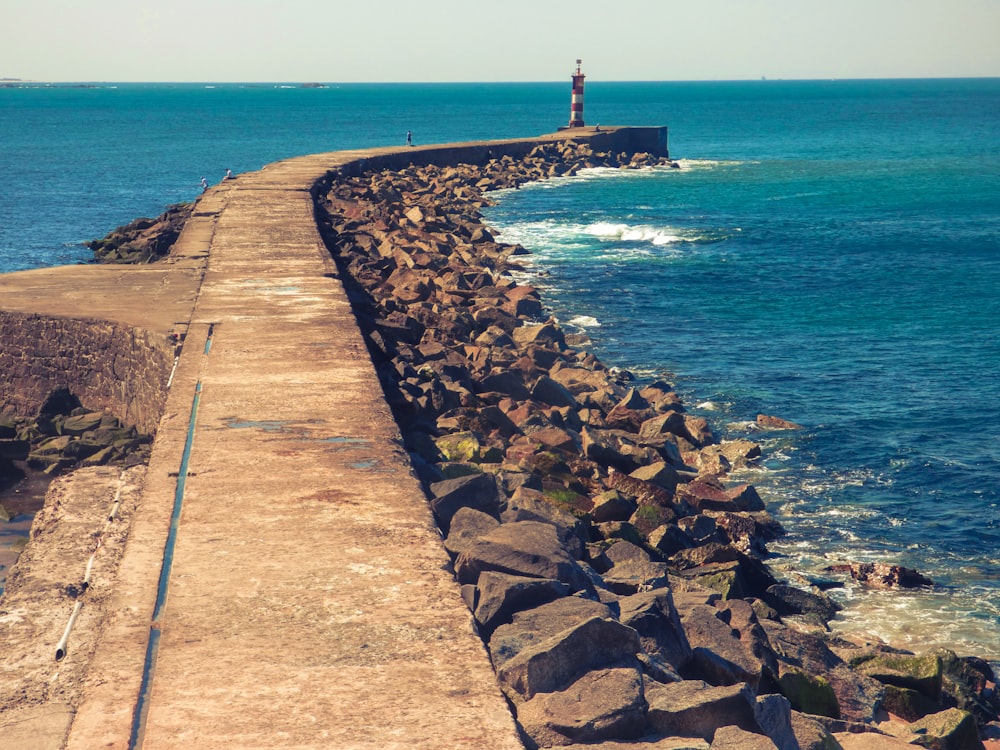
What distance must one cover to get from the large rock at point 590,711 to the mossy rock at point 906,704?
2907 mm

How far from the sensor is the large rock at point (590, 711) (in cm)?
421

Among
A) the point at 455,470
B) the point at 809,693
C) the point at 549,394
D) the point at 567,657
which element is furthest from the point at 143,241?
the point at 567,657

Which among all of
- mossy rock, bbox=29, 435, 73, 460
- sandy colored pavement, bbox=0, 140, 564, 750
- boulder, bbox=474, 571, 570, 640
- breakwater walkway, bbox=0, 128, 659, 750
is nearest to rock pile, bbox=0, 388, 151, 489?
mossy rock, bbox=29, 435, 73, 460

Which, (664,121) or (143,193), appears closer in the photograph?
(143,193)

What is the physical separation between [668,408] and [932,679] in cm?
696

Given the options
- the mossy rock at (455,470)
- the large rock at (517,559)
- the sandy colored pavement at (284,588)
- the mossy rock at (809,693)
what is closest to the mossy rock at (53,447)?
the sandy colored pavement at (284,588)

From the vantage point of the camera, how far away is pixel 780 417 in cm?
1402

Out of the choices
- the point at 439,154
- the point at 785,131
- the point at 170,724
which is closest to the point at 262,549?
the point at 170,724

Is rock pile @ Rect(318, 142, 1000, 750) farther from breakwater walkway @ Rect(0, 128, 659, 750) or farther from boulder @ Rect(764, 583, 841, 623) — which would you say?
breakwater walkway @ Rect(0, 128, 659, 750)

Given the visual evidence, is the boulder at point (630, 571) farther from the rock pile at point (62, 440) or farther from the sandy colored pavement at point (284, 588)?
the rock pile at point (62, 440)

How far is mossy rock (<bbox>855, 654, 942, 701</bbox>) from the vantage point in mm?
6789

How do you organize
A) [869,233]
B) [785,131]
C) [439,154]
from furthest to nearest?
[785,131]
[439,154]
[869,233]

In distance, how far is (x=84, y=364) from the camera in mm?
11227

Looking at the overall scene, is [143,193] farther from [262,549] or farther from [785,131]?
[785,131]
